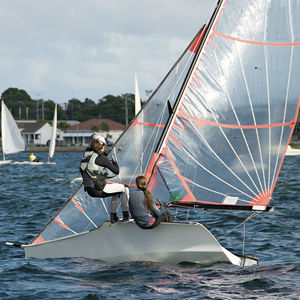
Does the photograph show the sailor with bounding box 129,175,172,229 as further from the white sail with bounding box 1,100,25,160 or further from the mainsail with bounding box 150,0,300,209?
the white sail with bounding box 1,100,25,160

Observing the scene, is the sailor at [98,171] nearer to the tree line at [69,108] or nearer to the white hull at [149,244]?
the white hull at [149,244]

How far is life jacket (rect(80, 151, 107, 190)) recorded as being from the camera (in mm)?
10188

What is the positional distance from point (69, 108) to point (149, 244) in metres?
171

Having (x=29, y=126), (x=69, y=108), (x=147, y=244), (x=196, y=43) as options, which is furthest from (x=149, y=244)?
(x=69, y=108)

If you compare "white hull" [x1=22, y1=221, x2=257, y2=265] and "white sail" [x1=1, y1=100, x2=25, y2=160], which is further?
"white sail" [x1=1, y1=100, x2=25, y2=160]

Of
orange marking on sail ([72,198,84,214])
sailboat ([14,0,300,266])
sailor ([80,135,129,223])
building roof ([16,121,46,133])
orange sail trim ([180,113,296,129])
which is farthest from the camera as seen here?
building roof ([16,121,46,133])

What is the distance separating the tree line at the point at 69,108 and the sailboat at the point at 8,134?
102m

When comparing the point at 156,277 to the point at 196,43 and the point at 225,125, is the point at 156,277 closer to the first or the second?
the point at 225,125

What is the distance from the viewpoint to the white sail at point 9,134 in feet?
167

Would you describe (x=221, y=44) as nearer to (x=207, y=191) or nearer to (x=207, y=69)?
(x=207, y=69)

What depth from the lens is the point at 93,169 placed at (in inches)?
402

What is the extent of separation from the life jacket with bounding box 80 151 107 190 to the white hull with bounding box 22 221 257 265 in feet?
2.59

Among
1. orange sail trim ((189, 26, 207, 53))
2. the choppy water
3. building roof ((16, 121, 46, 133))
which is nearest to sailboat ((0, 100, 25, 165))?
the choppy water

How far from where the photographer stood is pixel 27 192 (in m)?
26.5
